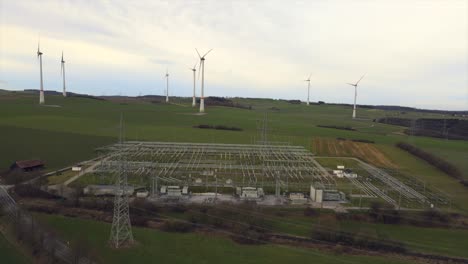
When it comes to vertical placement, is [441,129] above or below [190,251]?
above

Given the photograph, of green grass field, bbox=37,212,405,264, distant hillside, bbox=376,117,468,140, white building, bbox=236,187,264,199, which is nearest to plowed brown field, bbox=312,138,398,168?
distant hillside, bbox=376,117,468,140

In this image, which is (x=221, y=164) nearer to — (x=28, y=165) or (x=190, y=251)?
(x=28, y=165)

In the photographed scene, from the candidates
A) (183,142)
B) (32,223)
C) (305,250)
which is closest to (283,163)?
(183,142)

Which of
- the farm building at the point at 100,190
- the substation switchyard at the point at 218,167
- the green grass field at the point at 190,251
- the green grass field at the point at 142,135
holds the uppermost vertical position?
the green grass field at the point at 142,135

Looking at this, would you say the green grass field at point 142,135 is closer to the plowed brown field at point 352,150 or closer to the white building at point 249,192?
the plowed brown field at point 352,150

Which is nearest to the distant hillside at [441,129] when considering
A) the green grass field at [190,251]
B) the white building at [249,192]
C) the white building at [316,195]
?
the white building at [316,195]

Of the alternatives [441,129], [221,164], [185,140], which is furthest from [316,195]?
[441,129]
